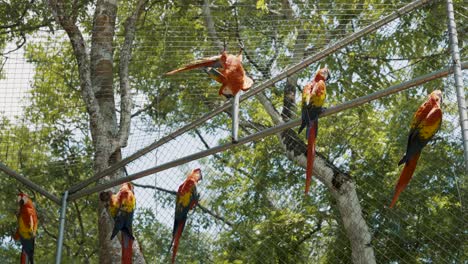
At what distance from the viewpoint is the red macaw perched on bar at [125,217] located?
4.03 m

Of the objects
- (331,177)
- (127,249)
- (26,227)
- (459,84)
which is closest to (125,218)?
(127,249)

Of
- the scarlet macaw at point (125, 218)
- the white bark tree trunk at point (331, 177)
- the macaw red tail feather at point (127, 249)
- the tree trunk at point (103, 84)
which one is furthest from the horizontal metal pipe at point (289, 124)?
the white bark tree trunk at point (331, 177)

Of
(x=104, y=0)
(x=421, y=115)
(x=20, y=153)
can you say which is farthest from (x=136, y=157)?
(x=20, y=153)

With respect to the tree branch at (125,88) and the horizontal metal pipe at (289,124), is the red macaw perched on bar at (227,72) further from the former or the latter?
the tree branch at (125,88)

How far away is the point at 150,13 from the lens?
7.16m

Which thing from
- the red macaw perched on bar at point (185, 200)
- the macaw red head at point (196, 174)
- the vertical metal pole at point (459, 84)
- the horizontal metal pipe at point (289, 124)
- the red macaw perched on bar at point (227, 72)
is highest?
the red macaw perched on bar at point (227, 72)

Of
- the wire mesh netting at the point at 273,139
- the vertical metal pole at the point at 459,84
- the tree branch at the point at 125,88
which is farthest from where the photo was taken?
the tree branch at the point at 125,88

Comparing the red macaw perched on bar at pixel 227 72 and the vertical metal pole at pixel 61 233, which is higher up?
the red macaw perched on bar at pixel 227 72

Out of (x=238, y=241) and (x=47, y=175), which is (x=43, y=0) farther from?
(x=238, y=241)

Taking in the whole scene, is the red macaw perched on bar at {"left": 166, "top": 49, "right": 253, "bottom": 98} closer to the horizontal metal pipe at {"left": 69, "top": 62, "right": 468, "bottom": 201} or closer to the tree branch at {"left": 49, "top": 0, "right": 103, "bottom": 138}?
the horizontal metal pipe at {"left": 69, "top": 62, "right": 468, "bottom": 201}

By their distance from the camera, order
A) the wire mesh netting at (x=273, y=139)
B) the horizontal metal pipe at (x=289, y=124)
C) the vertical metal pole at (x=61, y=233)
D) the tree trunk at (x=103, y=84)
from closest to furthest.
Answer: the horizontal metal pipe at (x=289, y=124), the vertical metal pole at (x=61, y=233), the wire mesh netting at (x=273, y=139), the tree trunk at (x=103, y=84)

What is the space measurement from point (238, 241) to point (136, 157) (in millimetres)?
2757

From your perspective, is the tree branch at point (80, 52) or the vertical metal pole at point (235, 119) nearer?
the vertical metal pole at point (235, 119)

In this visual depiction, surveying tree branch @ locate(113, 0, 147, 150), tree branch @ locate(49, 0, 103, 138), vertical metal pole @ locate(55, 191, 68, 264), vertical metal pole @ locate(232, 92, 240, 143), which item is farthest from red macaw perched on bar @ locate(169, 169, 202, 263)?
tree branch @ locate(49, 0, 103, 138)
